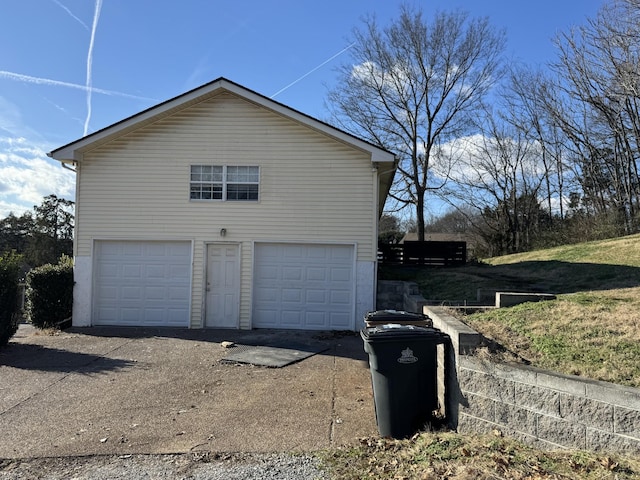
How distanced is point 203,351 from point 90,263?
4.56m

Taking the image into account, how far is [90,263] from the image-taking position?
37.2 ft

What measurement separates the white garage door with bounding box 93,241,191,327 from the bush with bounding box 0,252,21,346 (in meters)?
2.39

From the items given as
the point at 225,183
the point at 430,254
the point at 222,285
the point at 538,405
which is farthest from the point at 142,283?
the point at 430,254

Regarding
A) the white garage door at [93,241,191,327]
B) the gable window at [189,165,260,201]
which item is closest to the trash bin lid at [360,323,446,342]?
the gable window at [189,165,260,201]

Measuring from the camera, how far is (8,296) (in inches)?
350

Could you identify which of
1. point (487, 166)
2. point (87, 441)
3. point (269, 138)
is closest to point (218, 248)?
point (269, 138)

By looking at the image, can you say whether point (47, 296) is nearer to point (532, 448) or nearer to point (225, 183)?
point (225, 183)

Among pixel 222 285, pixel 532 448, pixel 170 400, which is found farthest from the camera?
pixel 222 285

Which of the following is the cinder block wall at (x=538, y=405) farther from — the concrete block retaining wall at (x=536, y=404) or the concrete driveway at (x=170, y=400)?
the concrete driveway at (x=170, y=400)

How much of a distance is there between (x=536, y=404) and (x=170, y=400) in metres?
4.21

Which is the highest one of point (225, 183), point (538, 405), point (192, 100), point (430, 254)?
point (192, 100)

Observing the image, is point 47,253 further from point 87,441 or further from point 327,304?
point 87,441

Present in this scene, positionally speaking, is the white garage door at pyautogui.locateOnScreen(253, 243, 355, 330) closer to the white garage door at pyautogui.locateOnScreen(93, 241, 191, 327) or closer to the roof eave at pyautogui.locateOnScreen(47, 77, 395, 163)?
→ the white garage door at pyautogui.locateOnScreen(93, 241, 191, 327)

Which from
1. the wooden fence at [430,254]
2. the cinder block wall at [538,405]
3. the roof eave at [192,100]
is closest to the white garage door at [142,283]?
the roof eave at [192,100]
